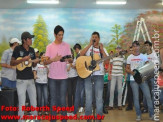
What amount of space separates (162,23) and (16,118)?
26.5ft

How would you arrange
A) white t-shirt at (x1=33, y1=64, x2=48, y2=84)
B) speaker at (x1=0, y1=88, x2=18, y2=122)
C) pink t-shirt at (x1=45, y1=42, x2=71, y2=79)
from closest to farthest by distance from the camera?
speaker at (x1=0, y1=88, x2=18, y2=122) → pink t-shirt at (x1=45, y1=42, x2=71, y2=79) → white t-shirt at (x1=33, y1=64, x2=48, y2=84)

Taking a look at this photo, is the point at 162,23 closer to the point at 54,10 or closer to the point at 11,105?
the point at 54,10

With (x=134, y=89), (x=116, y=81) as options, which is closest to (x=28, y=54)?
(x=134, y=89)

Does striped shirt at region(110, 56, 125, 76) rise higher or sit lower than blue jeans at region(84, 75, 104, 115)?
higher

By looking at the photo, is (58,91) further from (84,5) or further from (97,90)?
(84,5)

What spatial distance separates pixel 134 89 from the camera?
18.9 feet

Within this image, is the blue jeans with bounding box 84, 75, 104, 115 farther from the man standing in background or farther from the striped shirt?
the striped shirt

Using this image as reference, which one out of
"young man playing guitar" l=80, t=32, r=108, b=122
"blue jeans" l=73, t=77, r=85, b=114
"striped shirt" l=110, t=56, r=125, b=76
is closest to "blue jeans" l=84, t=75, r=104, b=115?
"young man playing guitar" l=80, t=32, r=108, b=122

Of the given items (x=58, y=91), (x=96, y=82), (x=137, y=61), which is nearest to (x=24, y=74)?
(x=58, y=91)

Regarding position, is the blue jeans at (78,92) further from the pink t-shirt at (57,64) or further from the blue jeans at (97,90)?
the pink t-shirt at (57,64)

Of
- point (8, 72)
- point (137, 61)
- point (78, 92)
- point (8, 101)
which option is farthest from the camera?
point (78, 92)

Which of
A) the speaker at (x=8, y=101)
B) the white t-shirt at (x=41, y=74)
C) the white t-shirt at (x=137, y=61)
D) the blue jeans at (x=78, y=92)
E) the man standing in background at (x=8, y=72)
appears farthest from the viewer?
the white t-shirt at (x=41, y=74)

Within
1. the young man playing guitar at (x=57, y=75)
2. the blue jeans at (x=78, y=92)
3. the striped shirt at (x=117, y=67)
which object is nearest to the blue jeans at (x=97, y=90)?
the young man playing guitar at (x=57, y=75)

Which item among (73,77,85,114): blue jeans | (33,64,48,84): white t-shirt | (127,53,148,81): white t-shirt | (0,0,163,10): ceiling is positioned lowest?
(73,77,85,114): blue jeans
